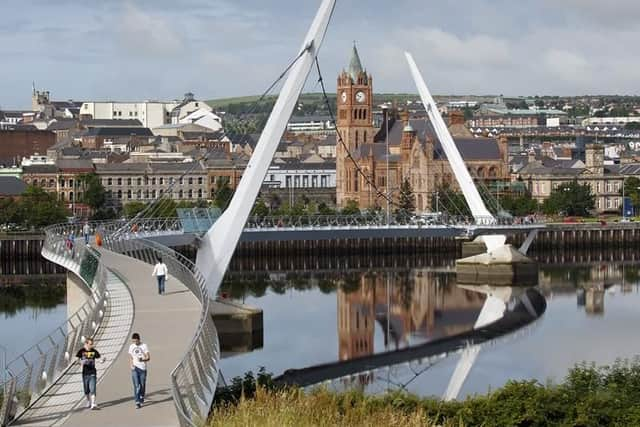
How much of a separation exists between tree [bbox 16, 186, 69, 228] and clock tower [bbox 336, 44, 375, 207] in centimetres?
2705

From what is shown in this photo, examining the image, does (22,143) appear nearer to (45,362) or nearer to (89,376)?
(45,362)

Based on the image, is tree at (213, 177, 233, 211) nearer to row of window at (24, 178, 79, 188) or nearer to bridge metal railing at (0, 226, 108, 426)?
row of window at (24, 178, 79, 188)

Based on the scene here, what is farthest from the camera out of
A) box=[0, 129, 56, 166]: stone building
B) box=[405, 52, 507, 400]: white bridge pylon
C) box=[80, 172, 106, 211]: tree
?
box=[0, 129, 56, 166]: stone building

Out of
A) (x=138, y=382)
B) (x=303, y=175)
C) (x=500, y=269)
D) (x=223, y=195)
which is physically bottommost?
(x=500, y=269)

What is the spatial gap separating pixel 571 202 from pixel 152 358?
72.0m

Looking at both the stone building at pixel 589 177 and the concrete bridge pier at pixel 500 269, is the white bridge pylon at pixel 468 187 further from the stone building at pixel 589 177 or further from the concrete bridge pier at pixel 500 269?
the stone building at pixel 589 177

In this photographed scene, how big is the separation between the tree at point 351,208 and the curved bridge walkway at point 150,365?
56989mm

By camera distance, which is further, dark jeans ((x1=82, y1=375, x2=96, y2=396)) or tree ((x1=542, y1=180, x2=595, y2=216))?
tree ((x1=542, y1=180, x2=595, y2=216))

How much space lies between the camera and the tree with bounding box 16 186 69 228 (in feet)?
241

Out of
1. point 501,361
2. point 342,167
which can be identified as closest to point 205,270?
point 501,361

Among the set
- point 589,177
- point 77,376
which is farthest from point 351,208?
point 77,376

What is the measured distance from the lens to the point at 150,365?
56.2 feet

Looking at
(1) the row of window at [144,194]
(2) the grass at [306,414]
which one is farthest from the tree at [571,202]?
(2) the grass at [306,414]

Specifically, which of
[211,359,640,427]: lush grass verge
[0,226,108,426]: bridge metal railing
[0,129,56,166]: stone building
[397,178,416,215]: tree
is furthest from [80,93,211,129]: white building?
[211,359,640,427]: lush grass verge
